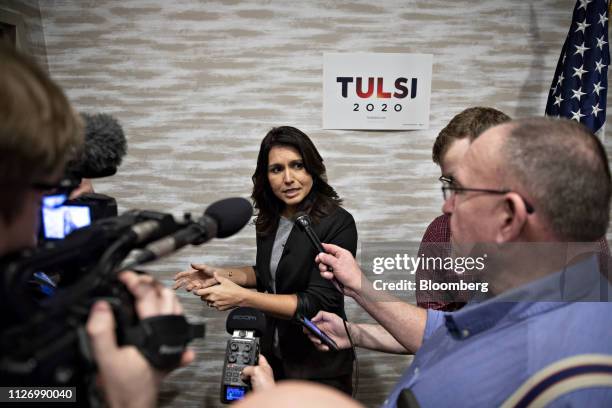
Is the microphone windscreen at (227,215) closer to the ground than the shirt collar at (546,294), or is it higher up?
higher up

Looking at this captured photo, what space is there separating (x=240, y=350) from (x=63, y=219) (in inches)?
26.1

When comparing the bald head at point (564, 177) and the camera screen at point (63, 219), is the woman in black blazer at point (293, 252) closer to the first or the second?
the camera screen at point (63, 219)

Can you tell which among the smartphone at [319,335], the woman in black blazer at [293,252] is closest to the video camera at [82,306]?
the smartphone at [319,335]

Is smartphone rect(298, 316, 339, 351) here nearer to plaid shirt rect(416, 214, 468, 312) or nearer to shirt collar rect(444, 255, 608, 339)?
plaid shirt rect(416, 214, 468, 312)

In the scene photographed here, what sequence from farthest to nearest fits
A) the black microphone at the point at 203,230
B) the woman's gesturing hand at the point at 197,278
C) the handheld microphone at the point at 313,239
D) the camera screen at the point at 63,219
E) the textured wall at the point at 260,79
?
1. the textured wall at the point at 260,79
2. the woman's gesturing hand at the point at 197,278
3. the handheld microphone at the point at 313,239
4. the camera screen at the point at 63,219
5. the black microphone at the point at 203,230

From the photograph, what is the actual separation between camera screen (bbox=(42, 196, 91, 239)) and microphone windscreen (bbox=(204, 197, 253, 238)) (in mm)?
576

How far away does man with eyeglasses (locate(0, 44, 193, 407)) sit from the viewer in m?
0.47

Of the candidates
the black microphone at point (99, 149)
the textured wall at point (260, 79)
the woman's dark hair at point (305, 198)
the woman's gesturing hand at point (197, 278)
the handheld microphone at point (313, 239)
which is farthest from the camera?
the textured wall at point (260, 79)

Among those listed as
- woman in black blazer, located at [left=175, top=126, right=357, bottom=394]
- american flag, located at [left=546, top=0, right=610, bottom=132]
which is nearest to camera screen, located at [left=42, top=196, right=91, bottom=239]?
woman in black blazer, located at [left=175, top=126, right=357, bottom=394]

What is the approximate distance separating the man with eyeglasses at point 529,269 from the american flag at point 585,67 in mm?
1762

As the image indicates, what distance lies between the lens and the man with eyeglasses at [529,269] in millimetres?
718

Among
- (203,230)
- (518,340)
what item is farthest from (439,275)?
(203,230)

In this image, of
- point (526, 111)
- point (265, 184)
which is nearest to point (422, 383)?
point (265, 184)

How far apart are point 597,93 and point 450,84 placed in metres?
0.75
